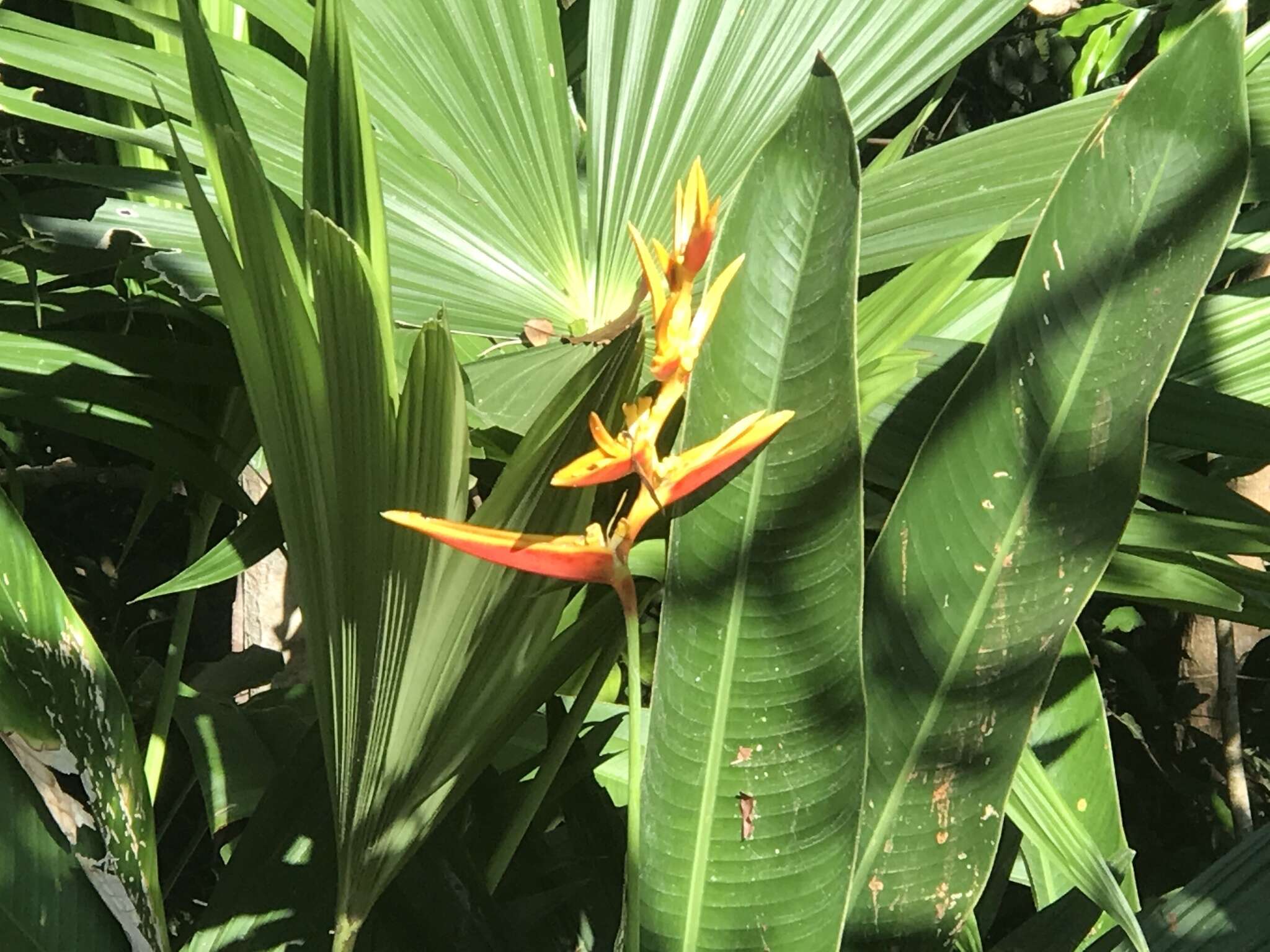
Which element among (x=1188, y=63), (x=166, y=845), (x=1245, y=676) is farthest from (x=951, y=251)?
(x=166, y=845)

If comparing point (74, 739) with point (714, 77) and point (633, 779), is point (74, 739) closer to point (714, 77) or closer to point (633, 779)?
point (633, 779)

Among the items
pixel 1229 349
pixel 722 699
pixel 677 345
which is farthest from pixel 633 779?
pixel 1229 349

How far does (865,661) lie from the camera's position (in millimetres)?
436

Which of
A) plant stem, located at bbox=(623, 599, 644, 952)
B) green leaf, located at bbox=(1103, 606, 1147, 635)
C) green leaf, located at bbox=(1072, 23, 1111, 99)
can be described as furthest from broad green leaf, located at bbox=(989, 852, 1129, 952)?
green leaf, located at bbox=(1072, 23, 1111, 99)

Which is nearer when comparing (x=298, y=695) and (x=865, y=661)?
(x=865, y=661)

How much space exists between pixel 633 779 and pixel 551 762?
0.67 ft

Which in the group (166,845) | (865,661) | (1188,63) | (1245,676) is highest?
(1188,63)

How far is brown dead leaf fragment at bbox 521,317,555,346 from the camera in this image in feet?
1.94

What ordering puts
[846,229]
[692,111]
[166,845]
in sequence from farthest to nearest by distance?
[166,845]
[692,111]
[846,229]

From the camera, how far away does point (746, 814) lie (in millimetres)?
384

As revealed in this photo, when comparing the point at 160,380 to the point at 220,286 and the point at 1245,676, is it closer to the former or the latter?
the point at 220,286

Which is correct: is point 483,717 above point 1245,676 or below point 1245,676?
above

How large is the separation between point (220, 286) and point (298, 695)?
0.49 meters

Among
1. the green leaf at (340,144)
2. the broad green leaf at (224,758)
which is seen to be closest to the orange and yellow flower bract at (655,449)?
the green leaf at (340,144)
